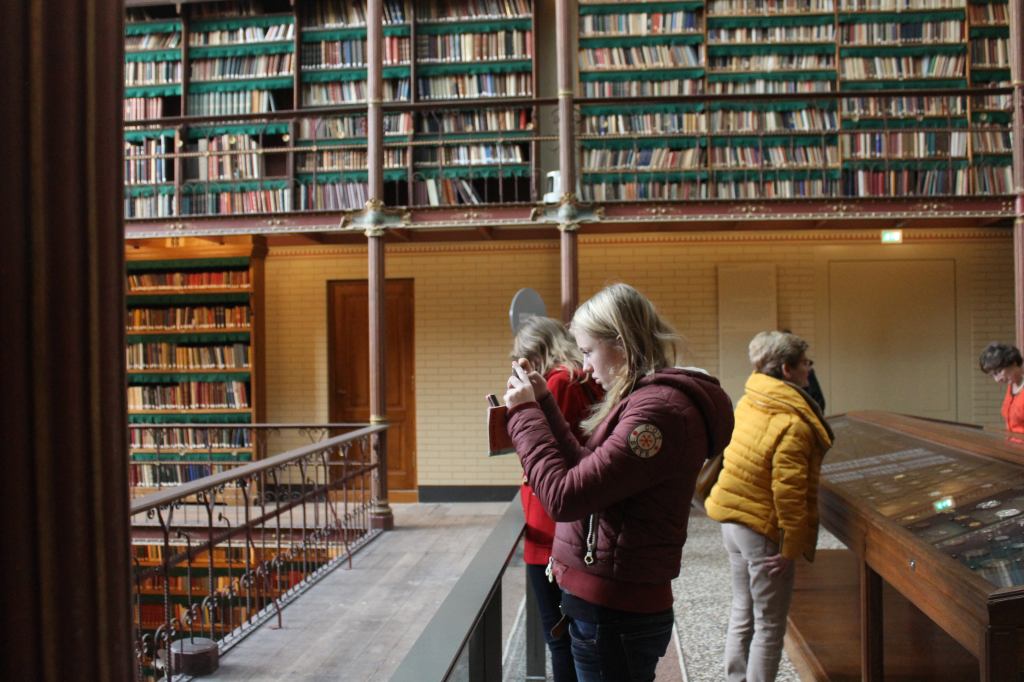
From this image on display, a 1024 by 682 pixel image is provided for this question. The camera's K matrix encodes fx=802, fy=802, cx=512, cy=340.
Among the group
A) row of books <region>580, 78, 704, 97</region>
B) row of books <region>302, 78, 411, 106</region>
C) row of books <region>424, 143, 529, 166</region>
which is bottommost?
row of books <region>424, 143, 529, 166</region>

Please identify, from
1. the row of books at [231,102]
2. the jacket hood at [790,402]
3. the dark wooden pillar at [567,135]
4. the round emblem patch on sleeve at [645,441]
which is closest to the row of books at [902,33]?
the dark wooden pillar at [567,135]

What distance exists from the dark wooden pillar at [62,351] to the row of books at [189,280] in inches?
336

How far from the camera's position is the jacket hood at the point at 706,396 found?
1.41m

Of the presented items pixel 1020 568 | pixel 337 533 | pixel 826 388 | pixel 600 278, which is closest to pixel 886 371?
pixel 826 388

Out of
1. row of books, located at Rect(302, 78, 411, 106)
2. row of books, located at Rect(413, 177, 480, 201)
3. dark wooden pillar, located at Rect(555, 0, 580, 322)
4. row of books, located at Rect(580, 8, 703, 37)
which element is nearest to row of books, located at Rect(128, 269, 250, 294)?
row of books, located at Rect(302, 78, 411, 106)

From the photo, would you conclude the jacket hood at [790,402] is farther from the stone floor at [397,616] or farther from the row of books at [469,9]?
the row of books at [469,9]

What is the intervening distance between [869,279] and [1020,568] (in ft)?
23.8

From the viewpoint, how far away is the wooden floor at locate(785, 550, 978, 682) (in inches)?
120

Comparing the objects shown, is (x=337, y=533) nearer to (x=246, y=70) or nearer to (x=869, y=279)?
(x=246, y=70)

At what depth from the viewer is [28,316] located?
19.4 inches

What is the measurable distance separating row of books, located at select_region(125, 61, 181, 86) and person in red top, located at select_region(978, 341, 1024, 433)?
8.17m

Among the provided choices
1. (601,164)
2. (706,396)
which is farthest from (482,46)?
(706,396)

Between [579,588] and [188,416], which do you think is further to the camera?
[188,416]

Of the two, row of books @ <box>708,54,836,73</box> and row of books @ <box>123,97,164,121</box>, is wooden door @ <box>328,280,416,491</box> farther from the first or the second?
row of books @ <box>708,54,836,73</box>
